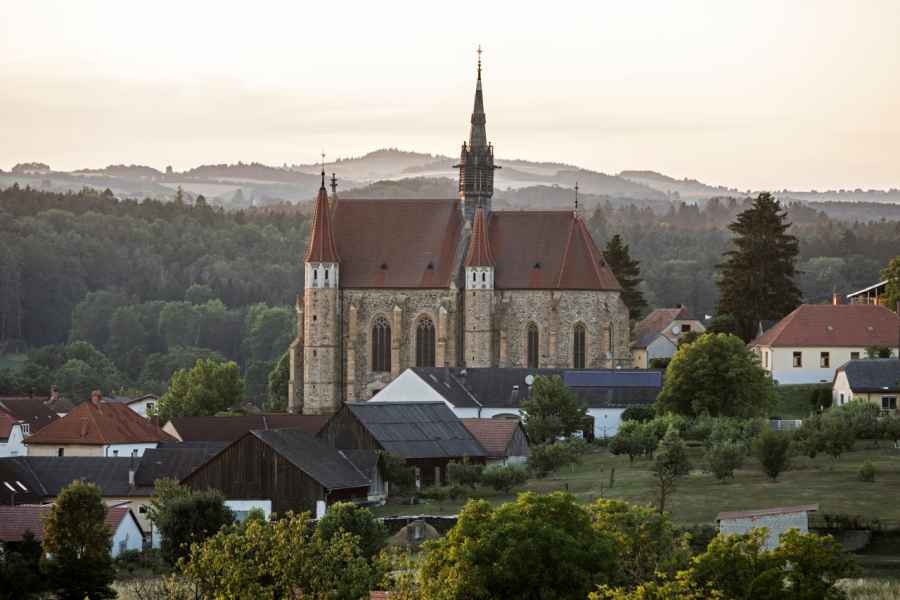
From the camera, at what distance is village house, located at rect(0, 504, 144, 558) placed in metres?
62.4

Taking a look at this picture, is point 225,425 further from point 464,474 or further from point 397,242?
point 464,474

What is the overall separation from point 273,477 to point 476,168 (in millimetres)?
39183

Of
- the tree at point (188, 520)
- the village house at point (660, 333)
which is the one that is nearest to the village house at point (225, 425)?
the village house at point (660, 333)

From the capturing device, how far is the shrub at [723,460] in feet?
228

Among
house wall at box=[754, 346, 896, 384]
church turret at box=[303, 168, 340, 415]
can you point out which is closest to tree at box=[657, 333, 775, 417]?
house wall at box=[754, 346, 896, 384]

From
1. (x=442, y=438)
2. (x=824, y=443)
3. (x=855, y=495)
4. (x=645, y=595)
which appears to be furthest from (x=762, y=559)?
(x=442, y=438)

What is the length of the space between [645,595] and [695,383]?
46896mm

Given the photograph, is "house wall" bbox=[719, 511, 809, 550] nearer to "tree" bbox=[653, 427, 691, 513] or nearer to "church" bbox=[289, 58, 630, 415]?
"tree" bbox=[653, 427, 691, 513]

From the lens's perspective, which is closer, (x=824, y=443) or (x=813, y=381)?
(x=824, y=443)

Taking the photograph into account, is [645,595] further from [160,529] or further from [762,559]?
[160,529]

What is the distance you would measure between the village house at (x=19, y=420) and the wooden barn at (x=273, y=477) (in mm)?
19955

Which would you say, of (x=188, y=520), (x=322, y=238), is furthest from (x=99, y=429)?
(x=188, y=520)

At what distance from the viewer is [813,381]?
94.8 meters

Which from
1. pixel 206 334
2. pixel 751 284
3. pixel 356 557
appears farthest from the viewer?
pixel 206 334
